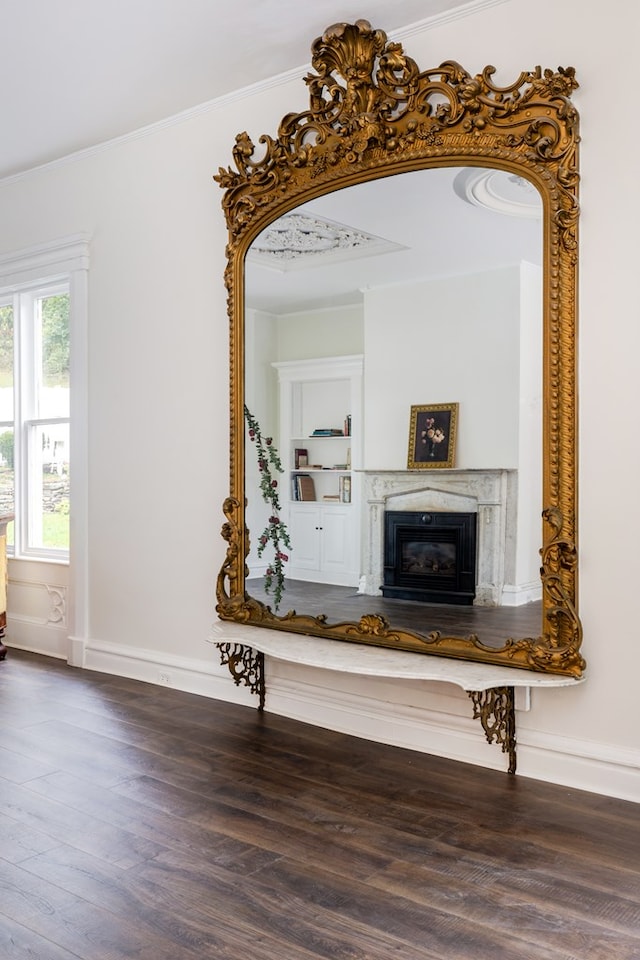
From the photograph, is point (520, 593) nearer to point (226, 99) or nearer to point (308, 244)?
point (308, 244)

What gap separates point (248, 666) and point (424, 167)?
2377 millimetres

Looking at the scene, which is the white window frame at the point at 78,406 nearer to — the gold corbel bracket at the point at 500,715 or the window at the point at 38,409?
the window at the point at 38,409

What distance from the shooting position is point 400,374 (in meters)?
3.44

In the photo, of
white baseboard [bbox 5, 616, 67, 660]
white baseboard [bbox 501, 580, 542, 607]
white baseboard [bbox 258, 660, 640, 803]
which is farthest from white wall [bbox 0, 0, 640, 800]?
white baseboard [bbox 5, 616, 67, 660]

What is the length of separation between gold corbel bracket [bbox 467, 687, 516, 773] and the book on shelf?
112 cm

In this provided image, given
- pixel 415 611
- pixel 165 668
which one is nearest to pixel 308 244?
pixel 415 611

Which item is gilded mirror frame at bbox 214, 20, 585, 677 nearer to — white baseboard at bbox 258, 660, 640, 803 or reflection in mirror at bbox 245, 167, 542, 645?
reflection in mirror at bbox 245, 167, 542, 645

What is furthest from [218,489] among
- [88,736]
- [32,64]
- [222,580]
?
[32,64]

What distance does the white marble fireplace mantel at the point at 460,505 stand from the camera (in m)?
3.18

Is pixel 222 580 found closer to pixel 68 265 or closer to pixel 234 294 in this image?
pixel 234 294

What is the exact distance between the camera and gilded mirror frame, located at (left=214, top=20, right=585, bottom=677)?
3059mm

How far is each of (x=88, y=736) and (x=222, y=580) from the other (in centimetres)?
93

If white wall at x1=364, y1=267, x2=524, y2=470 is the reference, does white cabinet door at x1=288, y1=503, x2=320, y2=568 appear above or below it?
below

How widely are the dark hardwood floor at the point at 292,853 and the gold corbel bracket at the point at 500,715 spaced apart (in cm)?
13
